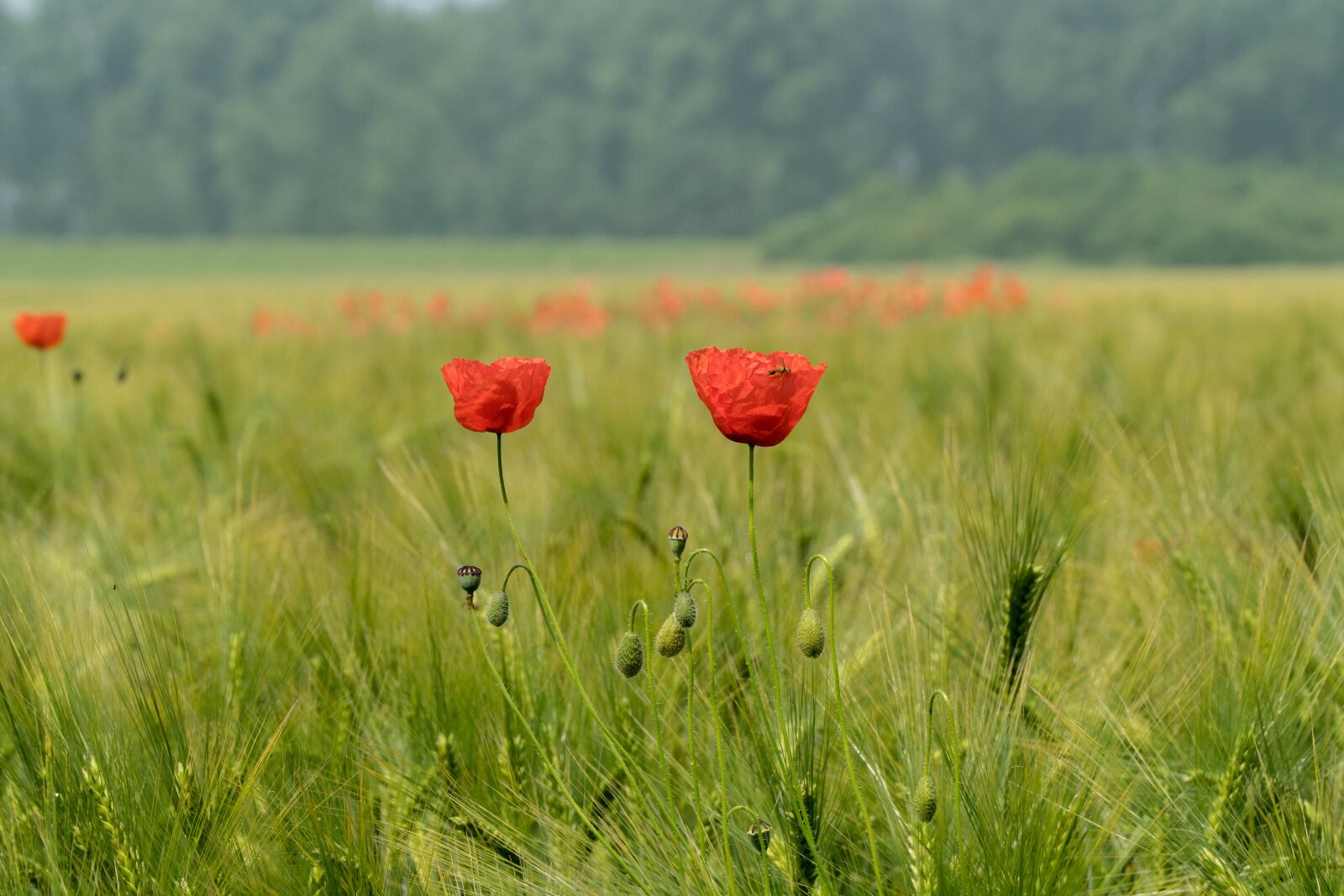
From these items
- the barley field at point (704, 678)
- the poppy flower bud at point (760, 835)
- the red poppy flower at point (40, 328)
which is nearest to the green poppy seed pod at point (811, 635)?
the barley field at point (704, 678)

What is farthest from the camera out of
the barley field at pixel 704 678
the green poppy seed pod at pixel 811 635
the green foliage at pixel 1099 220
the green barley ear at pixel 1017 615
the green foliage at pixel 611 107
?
the green foliage at pixel 611 107

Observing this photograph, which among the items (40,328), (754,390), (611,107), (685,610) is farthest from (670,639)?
(611,107)

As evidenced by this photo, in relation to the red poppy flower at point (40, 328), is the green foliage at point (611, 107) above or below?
above

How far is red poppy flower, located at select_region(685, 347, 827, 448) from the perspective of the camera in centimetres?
58

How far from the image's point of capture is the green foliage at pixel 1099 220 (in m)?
19.7

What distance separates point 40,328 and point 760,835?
48.8 inches

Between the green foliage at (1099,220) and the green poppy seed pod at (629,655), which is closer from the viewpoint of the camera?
the green poppy seed pod at (629,655)

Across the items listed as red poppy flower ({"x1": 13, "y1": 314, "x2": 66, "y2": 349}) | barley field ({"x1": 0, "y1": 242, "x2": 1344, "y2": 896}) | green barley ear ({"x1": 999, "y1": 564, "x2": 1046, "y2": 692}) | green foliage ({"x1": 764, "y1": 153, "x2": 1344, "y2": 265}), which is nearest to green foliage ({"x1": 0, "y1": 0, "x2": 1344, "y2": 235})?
green foliage ({"x1": 764, "y1": 153, "x2": 1344, "y2": 265})

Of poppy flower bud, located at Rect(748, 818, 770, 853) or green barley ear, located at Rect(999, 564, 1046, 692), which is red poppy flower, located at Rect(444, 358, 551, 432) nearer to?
poppy flower bud, located at Rect(748, 818, 770, 853)

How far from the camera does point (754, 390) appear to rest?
0.58 metres

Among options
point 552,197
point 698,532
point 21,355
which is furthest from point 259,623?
point 552,197

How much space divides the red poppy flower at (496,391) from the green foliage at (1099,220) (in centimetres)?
2058

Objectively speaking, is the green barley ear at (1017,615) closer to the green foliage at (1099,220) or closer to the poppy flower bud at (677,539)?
the poppy flower bud at (677,539)

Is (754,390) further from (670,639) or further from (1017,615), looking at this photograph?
(1017,615)
